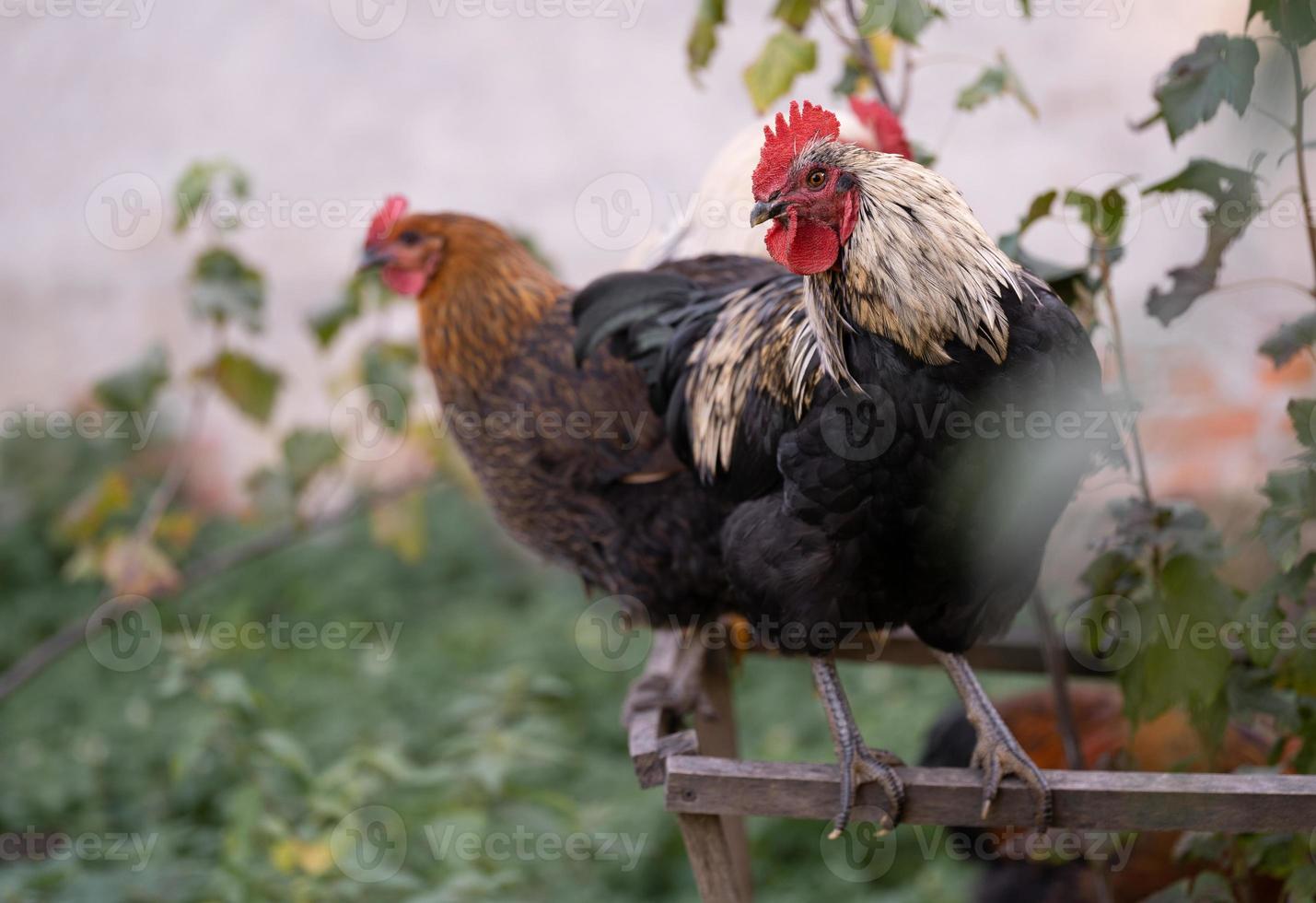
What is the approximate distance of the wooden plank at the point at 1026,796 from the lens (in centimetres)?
159

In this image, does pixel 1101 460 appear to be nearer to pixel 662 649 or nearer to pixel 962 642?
pixel 962 642

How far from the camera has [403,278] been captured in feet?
9.11

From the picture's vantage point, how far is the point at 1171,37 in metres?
3.54

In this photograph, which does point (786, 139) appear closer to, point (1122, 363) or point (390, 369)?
point (1122, 363)

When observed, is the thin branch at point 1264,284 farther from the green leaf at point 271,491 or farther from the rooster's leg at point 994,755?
the green leaf at point 271,491

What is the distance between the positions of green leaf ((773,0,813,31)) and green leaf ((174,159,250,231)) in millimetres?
1788

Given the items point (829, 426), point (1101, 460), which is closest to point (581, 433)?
point (829, 426)

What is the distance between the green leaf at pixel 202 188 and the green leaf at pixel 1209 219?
2653 mm

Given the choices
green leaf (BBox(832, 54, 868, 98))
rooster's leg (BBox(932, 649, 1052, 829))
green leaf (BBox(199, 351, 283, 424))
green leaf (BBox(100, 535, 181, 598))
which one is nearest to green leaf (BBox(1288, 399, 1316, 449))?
rooster's leg (BBox(932, 649, 1052, 829))

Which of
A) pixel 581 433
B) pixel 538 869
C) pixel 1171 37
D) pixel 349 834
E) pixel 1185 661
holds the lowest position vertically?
pixel 538 869

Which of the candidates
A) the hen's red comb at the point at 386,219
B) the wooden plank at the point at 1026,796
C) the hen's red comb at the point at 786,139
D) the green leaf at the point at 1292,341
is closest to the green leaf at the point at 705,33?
the hen's red comb at the point at 386,219

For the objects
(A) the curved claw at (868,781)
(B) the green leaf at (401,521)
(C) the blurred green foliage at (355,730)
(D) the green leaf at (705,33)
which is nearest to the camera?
(A) the curved claw at (868,781)

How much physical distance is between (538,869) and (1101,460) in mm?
2623

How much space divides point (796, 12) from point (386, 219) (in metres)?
1.12
